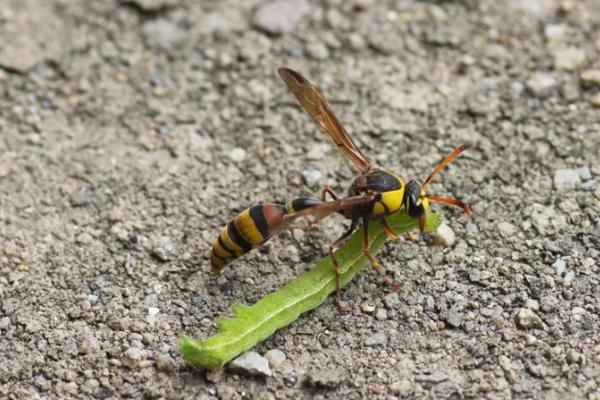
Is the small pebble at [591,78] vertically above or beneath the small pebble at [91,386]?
above

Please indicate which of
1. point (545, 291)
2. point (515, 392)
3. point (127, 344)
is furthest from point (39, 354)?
point (545, 291)

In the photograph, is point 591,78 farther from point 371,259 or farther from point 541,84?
point 371,259

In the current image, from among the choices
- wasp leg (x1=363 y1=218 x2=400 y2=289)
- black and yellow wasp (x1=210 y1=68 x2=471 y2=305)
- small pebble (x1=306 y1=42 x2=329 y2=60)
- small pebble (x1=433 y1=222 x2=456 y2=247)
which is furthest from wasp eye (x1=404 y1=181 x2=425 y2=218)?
small pebble (x1=306 y1=42 x2=329 y2=60)

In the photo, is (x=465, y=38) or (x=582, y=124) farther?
(x=465, y=38)

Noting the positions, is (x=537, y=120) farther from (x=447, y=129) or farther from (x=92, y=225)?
(x=92, y=225)

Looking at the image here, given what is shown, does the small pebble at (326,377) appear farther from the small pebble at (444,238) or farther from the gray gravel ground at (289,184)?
the small pebble at (444,238)

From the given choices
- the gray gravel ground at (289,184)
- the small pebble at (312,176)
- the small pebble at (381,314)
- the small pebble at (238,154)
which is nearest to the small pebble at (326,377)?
the gray gravel ground at (289,184)
